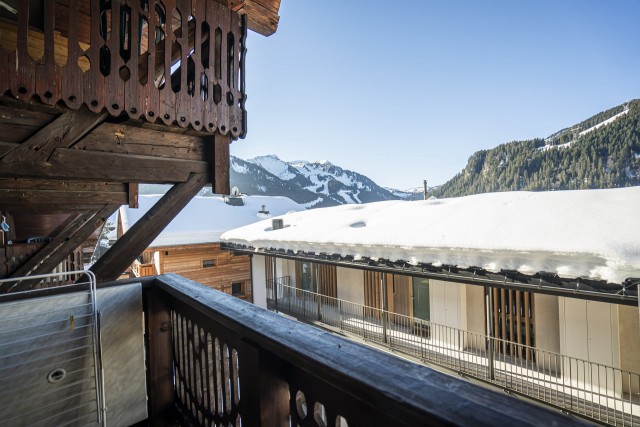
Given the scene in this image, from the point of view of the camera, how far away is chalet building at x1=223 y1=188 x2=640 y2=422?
4699 millimetres

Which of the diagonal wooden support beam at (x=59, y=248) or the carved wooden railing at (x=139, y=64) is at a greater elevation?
the carved wooden railing at (x=139, y=64)

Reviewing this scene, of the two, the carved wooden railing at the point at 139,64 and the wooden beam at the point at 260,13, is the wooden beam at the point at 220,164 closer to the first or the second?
the carved wooden railing at the point at 139,64

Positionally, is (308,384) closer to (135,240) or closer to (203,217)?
(135,240)

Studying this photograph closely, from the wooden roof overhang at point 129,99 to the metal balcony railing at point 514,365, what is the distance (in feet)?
21.8

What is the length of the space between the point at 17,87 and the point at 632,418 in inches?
361

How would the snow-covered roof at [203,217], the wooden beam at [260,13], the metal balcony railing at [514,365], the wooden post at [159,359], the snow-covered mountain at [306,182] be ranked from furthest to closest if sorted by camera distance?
the snow-covered mountain at [306,182], the snow-covered roof at [203,217], the metal balcony railing at [514,365], the wooden beam at [260,13], the wooden post at [159,359]

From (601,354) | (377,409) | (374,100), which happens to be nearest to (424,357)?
(601,354)

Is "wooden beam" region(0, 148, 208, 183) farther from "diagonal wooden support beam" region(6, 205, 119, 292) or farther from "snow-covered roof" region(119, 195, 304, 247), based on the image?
"snow-covered roof" region(119, 195, 304, 247)

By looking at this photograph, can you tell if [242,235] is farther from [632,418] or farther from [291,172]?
[291,172]

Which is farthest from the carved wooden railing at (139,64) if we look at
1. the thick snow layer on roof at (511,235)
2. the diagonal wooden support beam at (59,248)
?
the thick snow layer on roof at (511,235)

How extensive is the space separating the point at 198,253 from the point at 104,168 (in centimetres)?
1262

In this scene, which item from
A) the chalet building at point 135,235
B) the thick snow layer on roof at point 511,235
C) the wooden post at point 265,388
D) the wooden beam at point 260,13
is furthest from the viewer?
the thick snow layer on roof at point 511,235

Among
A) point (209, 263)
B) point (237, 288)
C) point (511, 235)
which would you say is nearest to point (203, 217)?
point (209, 263)

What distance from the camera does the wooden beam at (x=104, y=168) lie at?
1.88 metres
